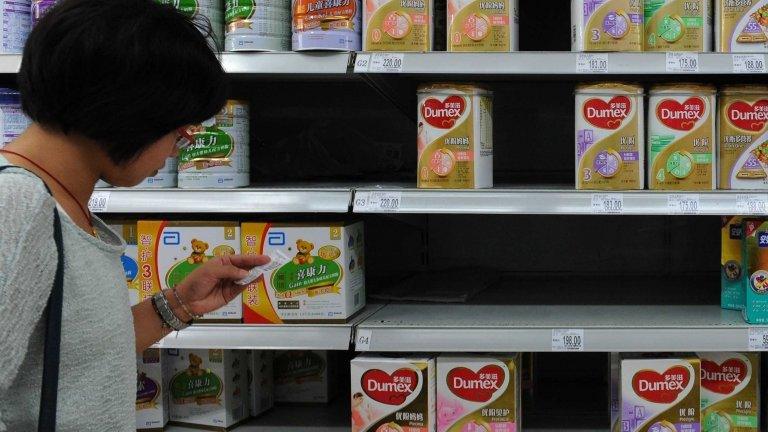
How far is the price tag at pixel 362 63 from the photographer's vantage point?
176 centimetres

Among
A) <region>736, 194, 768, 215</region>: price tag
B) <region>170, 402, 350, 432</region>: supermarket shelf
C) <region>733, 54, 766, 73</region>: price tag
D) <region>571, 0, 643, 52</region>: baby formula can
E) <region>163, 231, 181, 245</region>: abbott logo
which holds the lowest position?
<region>170, 402, 350, 432</region>: supermarket shelf

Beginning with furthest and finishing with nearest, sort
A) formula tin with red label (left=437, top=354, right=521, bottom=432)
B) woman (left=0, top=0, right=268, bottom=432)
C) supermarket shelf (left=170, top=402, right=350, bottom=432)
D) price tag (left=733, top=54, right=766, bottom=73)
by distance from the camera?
supermarket shelf (left=170, top=402, right=350, bottom=432) < formula tin with red label (left=437, top=354, right=521, bottom=432) < price tag (left=733, top=54, right=766, bottom=73) < woman (left=0, top=0, right=268, bottom=432)

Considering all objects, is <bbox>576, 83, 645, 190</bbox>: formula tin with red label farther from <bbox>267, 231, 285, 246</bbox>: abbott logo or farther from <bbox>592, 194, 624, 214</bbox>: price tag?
<bbox>267, 231, 285, 246</bbox>: abbott logo

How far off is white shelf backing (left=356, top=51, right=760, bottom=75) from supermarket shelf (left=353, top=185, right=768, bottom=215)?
10.7 inches

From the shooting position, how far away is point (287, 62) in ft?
5.90

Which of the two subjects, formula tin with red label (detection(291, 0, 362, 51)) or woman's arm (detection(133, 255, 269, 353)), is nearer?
woman's arm (detection(133, 255, 269, 353))

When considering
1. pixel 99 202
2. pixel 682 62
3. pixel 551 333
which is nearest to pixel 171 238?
pixel 99 202

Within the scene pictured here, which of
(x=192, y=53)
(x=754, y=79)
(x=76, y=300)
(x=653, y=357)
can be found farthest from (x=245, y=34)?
(x=754, y=79)

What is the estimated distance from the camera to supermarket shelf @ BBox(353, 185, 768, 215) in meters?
1.75

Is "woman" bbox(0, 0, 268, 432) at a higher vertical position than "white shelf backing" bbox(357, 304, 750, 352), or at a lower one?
higher

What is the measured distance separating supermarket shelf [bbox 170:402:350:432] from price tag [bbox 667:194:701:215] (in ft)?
3.29

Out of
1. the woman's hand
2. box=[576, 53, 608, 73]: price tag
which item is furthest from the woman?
box=[576, 53, 608, 73]: price tag

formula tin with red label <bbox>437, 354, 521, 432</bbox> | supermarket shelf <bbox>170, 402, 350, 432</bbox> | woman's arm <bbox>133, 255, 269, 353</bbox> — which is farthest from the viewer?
supermarket shelf <bbox>170, 402, 350, 432</bbox>

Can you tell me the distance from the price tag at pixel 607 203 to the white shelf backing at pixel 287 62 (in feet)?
2.13
